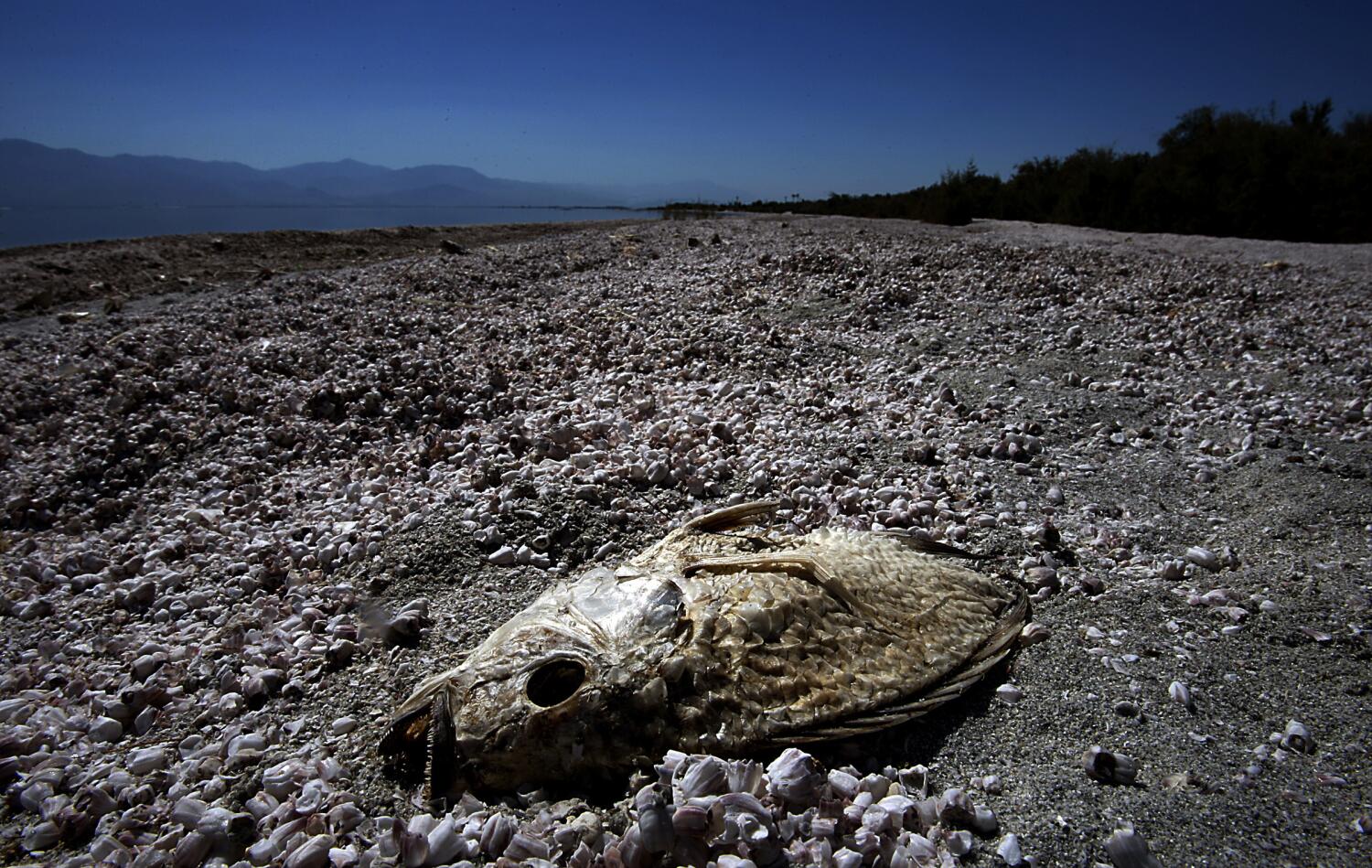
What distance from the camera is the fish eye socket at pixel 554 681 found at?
1921 mm

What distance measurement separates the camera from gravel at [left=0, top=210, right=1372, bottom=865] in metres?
1.75

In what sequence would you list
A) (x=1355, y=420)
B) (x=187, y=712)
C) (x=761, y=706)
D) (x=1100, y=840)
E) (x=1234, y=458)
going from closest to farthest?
(x=1100, y=840) → (x=761, y=706) → (x=187, y=712) → (x=1234, y=458) → (x=1355, y=420)

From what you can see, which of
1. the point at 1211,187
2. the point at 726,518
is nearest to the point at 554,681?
the point at 726,518

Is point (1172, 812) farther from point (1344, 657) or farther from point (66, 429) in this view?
point (66, 429)

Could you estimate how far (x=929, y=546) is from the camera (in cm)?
284

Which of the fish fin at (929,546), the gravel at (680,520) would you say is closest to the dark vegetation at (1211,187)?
the gravel at (680,520)

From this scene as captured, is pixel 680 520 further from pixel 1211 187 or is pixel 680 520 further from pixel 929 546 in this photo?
pixel 1211 187

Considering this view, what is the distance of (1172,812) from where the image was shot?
1690 mm

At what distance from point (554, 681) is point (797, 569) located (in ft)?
2.92

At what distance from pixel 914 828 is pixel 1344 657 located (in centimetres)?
173

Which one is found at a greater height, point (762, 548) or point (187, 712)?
point (762, 548)

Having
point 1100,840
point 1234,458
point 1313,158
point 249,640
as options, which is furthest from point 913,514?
point 1313,158

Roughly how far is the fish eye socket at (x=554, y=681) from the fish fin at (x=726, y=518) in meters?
0.94

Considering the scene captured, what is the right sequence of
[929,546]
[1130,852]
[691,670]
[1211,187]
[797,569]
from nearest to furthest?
[1130,852]
[691,670]
[797,569]
[929,546]
[1211,187]
